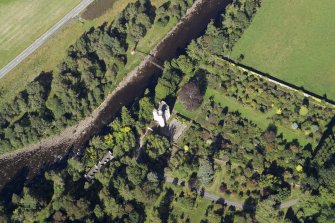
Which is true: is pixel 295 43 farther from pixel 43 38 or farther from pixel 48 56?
pixel 43 38

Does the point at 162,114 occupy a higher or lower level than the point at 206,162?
higher

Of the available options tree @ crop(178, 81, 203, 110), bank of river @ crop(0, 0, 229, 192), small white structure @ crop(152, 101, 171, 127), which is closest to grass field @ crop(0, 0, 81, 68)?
bank of river @ crop(0, 0, 229, 192)

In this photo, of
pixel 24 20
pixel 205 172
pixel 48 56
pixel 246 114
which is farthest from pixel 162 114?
pixel 24 20

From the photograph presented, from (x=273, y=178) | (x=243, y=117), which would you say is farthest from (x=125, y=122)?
(x=273, y=178)

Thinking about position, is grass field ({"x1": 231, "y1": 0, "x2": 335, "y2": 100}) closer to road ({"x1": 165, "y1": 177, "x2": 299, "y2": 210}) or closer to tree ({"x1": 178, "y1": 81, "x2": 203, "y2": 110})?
tree ({"x1": 178, "y1": 81, "x2": 203, "y2": 110})

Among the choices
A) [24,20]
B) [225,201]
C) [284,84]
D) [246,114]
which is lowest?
[225,201]

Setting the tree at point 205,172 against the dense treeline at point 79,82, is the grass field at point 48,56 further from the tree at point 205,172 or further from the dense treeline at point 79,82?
the tree at point 205,172

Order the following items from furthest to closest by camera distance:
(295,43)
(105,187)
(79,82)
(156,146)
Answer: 1. (295,43)
2. (79,82)
3. (156,146)
4. (105,187)
